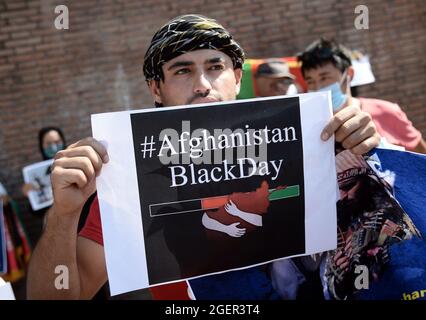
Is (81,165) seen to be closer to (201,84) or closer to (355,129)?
(201,84)

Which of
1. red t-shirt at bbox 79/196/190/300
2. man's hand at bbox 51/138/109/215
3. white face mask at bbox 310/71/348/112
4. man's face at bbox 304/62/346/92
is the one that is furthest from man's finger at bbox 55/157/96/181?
man's face at bbox 304/62/346/92

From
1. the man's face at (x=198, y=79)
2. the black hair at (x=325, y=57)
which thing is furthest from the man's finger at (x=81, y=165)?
the black hair at (x=325, y=57)

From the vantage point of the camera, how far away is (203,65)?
182 centimetres

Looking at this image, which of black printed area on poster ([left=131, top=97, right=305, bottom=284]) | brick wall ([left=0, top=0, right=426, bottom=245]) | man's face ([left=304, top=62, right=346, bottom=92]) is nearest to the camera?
black printed area on poster ([left=131, top=97, right=305, bottom=284])

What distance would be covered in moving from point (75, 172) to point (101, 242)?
1.20 feet

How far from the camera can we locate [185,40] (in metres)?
1.81

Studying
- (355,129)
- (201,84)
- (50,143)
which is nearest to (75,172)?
(201,84)

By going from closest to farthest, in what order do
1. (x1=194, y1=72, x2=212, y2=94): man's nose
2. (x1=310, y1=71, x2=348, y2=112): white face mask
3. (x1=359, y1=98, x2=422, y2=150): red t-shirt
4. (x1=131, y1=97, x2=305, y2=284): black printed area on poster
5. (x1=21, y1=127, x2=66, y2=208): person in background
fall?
(x1=131, y1=97, x2=305, y2=284): black printed area on poster → (x1=194, y1=72, x2=212, y2=94): man's nose → (x1=359, y1=98, x2=422, y2=150): red t-shirt → (x1=310, y1=71, x2=348, y2=112): white face mask → (x1=21, y1=127, x2=66, y2=208): person in background

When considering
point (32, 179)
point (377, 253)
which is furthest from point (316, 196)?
point (32, 179)

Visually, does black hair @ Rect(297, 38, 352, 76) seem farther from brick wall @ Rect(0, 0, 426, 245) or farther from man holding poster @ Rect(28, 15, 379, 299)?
man holding poster @ Rect(28, 15, 379, 299)

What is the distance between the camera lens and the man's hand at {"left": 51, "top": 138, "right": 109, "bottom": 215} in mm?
1507

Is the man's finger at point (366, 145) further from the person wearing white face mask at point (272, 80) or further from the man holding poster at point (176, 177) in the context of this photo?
the person wearing white face mask at point (272, 80)

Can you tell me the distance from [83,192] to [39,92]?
472 cm

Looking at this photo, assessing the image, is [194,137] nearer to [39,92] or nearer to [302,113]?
[302,113]
